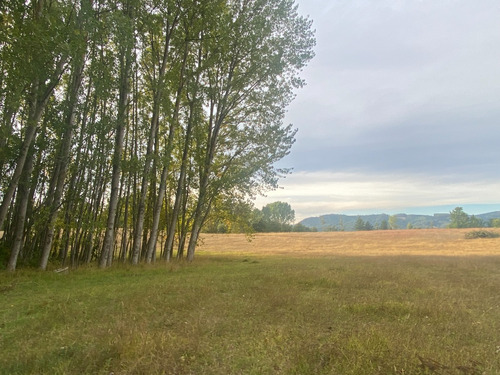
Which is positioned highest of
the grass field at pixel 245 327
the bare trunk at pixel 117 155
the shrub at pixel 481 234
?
the bare trunk at pixel 117 155

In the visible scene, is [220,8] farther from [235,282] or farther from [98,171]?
[235,282]

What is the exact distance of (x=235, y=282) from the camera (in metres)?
11.0

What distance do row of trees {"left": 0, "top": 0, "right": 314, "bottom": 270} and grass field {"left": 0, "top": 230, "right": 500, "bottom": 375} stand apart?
4.93 meters

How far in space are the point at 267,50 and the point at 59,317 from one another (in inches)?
683

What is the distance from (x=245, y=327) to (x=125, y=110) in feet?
46.3

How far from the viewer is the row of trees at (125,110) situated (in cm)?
1055

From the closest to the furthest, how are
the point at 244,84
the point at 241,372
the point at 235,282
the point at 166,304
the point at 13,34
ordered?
1. the point at 241,372
2. the point at 166,304
3. the point at 13,34
4. the point at 235,282
5. the point at 244,84

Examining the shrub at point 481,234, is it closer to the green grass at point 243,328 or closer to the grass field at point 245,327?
the grass field at point 245,327

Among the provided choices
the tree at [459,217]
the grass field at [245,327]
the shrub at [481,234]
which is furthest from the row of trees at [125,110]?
the tree at [459,217]

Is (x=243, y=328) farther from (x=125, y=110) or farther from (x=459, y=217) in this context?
(x=459, y=217)

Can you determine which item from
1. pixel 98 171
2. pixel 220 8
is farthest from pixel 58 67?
pixel 220 8

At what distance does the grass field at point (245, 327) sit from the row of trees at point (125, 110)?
493 centimetres

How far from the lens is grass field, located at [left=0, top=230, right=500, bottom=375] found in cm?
423

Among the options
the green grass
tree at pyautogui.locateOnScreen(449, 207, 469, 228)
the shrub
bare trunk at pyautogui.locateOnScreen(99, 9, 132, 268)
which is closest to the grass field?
the green grass
